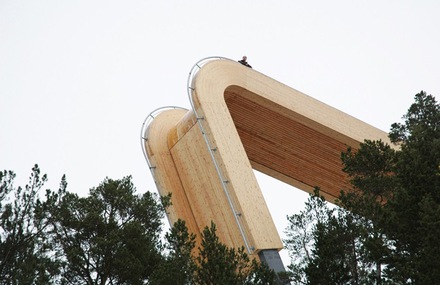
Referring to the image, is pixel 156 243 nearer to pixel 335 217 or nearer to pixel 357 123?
pixel 335 217

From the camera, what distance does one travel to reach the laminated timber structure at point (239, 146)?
19.4 metres

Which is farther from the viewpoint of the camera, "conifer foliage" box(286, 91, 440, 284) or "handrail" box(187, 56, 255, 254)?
"handrail" box(187, 56, 255, 254)

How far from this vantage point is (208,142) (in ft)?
65.9

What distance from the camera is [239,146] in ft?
66.5

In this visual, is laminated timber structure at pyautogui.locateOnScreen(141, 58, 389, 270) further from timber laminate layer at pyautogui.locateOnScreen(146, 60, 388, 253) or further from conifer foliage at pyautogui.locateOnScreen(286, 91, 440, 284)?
conifer foliage at pyautogui.locateOnScreen(286, 91, 440, 284)

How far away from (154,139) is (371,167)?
9.18 metres

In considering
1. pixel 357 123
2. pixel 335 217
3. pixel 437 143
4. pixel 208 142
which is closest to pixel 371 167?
pixel 335 217

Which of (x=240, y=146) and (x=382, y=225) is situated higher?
(x=240, y=146)

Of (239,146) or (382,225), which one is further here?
→ (239,146)

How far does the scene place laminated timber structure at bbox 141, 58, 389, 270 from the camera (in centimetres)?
1938

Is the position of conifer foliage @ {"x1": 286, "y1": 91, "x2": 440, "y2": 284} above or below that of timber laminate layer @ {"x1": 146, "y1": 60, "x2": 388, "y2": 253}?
below

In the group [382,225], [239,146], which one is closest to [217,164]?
[239,146]

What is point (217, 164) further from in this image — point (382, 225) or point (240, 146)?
point (382, 225)

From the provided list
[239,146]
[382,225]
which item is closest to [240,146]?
[239,146]
